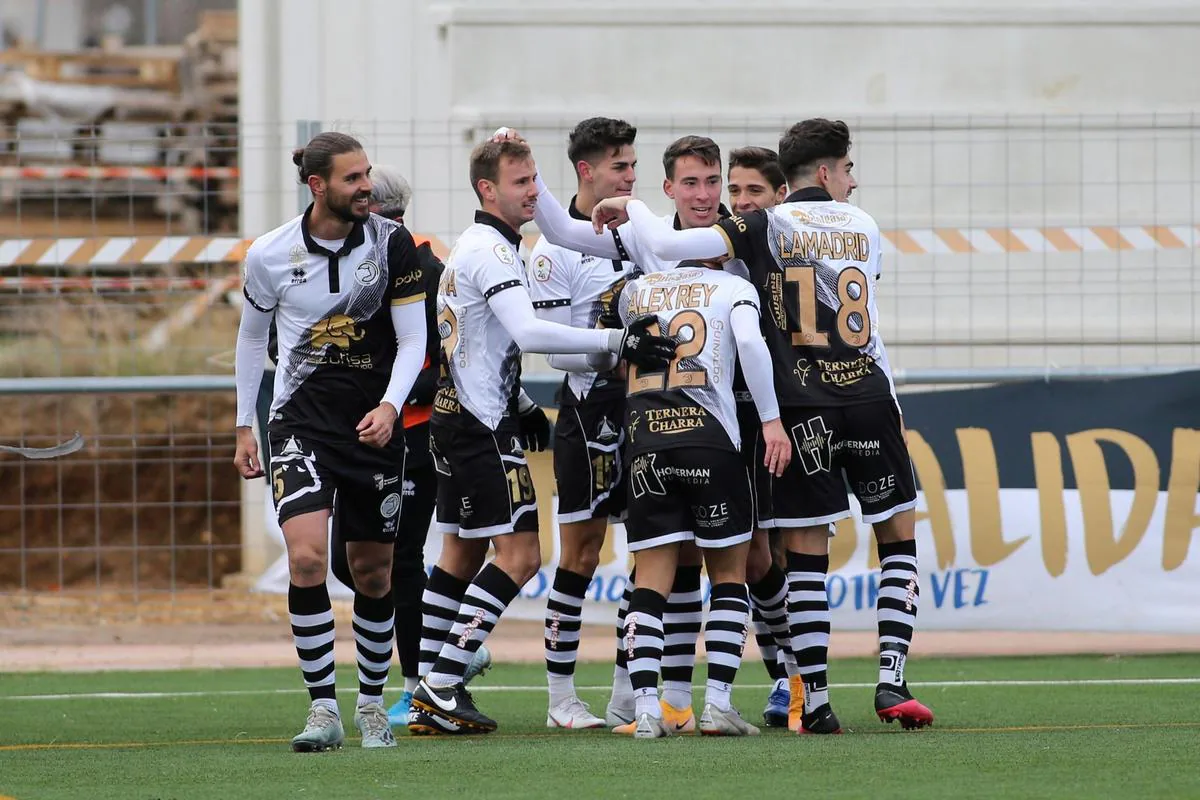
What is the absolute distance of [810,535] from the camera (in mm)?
6359

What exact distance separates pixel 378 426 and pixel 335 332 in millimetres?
369

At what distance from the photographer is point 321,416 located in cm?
597

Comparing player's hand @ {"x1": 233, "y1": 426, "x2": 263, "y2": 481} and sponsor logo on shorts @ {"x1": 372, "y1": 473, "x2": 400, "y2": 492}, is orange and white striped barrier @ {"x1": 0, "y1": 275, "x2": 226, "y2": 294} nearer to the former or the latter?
player's hand @ {"x1": 233, "y1": 426, "x2": 263, "y2": 481}

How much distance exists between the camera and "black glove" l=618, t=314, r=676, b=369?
6.09 m

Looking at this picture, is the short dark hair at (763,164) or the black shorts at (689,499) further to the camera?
the short dark hair at (763,164)

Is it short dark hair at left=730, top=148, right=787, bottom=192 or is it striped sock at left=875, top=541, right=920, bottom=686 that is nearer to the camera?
striped sock at left=875, top=541, right=920, bottom=686

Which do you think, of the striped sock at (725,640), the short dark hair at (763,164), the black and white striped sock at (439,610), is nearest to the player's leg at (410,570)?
the black and white striped sock at (439,610)

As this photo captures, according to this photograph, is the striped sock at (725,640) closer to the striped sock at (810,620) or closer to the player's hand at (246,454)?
the striped sock at (810,620)

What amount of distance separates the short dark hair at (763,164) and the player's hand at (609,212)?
565mm

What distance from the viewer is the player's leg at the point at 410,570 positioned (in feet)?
23.5

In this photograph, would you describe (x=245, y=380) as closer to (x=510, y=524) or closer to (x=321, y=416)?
(x=321, y=416)

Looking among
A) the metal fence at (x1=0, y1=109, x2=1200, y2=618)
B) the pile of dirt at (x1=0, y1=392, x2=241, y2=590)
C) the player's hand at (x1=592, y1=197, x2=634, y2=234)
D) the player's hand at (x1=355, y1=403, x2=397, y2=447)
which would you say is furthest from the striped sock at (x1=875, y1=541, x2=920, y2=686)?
the pile of dirt at (x1=0, y1=392, x2=241, y2=590)

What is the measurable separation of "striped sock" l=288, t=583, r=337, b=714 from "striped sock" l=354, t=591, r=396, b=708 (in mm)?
305

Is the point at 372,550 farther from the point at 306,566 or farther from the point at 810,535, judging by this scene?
the point at 810,535
